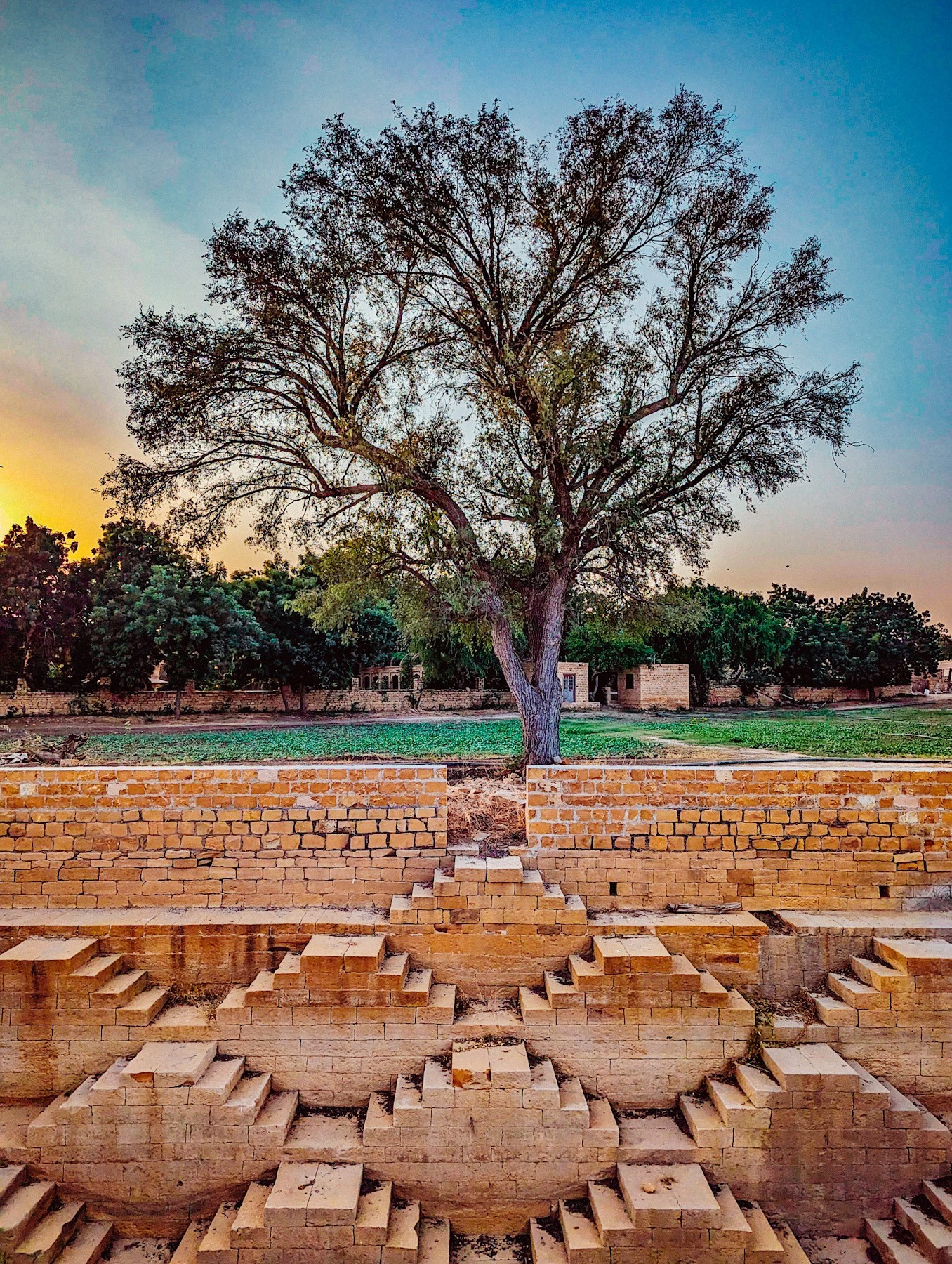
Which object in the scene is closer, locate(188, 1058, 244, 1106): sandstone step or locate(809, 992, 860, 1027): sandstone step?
locate(188, 1058, 244, 1106): sandstone step

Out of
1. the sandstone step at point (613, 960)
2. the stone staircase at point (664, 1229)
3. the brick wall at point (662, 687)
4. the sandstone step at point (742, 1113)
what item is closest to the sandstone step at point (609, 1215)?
the stone staircase at point (664, 1229)

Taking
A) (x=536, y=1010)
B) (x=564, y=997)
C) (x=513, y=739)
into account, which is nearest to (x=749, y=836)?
(x=564, y=997)

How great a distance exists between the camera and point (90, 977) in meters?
4.53

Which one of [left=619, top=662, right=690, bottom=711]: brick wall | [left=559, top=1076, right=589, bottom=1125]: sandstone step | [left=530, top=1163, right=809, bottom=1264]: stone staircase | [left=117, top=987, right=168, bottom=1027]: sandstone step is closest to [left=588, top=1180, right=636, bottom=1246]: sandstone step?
[left=530, top=1163, right=809, bottom=1264]: stone staircase

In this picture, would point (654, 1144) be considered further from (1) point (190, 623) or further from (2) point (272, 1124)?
(1) point (190, 623)

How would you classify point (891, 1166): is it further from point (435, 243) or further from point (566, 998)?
point (435, 243)

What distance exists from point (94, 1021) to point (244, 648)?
63.8ft

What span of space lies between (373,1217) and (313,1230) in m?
0.34

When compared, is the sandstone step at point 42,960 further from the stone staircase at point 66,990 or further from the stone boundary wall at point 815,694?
the stone boundary wall at point 815,694

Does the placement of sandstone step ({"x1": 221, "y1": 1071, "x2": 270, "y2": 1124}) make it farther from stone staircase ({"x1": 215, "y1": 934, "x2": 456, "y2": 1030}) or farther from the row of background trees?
the row of background trees

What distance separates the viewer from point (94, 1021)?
4527 mm

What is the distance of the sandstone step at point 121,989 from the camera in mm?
4516

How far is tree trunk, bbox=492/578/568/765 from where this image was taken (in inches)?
373

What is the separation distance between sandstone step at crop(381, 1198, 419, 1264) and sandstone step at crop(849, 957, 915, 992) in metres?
3.48
